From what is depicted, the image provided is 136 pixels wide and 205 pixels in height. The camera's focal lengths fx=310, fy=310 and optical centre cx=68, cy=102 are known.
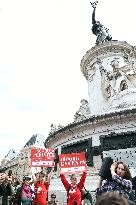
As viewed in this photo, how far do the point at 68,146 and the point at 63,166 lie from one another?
10.7 m

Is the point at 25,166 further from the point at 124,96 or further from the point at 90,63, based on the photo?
the point at 124,96

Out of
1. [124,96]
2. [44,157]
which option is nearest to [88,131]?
[124,96]

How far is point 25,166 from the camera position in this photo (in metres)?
74.9

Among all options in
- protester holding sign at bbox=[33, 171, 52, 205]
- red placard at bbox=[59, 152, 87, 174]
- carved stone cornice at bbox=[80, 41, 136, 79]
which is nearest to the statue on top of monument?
carved stone cornice at bbox=[80, 41, 136, 79]

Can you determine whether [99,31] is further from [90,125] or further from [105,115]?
[90,125]

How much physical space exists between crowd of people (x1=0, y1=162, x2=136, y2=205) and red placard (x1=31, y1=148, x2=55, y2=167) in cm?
118

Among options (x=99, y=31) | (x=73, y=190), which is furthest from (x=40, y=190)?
(x=99, y=31)

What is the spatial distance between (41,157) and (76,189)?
4.11 metres

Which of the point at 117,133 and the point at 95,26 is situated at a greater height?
the point at 95,26

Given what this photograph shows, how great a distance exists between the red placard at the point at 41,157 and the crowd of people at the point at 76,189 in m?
1.18

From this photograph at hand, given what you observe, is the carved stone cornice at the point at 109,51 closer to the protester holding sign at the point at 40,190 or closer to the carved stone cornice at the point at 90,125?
the carved stone cornice at the point at 90,125

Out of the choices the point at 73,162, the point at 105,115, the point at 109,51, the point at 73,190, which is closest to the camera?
the point at 73,190

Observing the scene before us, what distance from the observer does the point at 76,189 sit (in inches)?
351

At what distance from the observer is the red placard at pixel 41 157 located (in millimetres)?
12711
